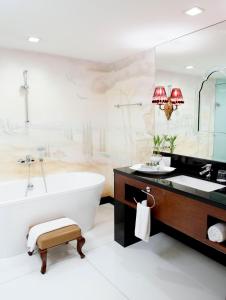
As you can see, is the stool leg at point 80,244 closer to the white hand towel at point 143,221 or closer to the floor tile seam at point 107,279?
the floor tile seam at point 107,279

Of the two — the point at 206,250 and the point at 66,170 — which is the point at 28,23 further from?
the point at 206,250

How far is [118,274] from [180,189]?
1.05 m

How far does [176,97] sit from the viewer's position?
2.82 meters

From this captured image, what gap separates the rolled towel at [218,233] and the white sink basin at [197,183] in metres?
0.43

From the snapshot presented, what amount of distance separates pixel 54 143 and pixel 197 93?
7.02 ft

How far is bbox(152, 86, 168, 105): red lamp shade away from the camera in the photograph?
2.95 meters

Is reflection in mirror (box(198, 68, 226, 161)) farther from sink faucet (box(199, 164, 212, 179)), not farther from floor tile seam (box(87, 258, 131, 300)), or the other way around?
floor tile seam (box(87, 258, 131, 300))

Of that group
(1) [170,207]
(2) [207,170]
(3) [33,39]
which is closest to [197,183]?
(2) [207,170]

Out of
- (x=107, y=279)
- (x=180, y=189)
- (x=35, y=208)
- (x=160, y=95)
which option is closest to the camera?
(x=180, y=189)

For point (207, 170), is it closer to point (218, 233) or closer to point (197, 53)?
point (218, 233)

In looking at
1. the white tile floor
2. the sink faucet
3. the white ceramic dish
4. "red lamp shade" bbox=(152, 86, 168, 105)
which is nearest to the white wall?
"red lamp shade" bbox=(152, 86, 168, 105)

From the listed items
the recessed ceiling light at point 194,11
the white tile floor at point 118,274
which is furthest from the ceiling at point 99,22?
the white tile floor at point 118,274

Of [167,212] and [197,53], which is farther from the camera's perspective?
[197,53]

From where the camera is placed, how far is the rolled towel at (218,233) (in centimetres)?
170
